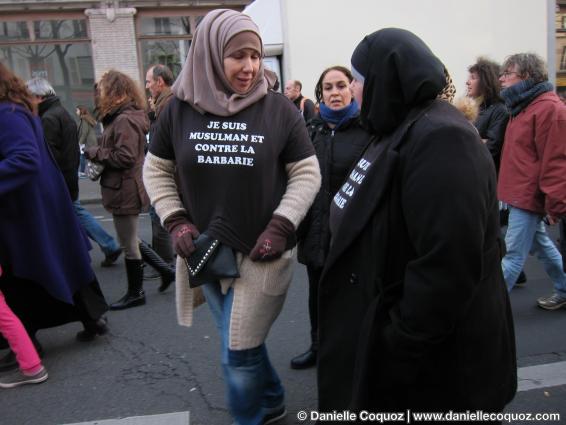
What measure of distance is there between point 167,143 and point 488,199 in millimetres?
1344

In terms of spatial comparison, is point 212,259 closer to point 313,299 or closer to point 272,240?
point 272,240

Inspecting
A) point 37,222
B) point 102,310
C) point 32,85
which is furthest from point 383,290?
point 32,85

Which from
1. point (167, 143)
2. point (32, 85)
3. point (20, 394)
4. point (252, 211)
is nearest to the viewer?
point (252, 211)

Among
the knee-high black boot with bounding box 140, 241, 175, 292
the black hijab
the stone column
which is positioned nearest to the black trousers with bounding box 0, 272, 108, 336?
the knee-high black boot with bounding box 140, 241, 175, 292

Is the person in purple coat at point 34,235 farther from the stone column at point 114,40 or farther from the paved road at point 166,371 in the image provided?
the stone column at point 114,40

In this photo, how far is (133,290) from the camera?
439cm

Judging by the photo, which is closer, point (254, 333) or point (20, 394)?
point (254, 333)

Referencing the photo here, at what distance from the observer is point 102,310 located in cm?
361

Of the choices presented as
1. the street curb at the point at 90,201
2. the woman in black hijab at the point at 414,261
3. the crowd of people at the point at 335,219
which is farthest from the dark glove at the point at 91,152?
the street curb at the point at 90,201

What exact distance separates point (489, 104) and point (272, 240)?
328cm

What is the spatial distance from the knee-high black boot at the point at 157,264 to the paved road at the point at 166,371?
0.36 m

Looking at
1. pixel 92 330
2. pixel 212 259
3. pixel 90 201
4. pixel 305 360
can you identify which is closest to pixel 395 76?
pixel 212 259

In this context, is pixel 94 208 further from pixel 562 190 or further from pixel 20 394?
pixel 562 190

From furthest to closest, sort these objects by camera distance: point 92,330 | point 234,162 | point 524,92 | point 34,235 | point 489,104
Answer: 1. point 489,104
2. point 92,330
3. point 524,92
4. point 34,235
5. point 234,162
